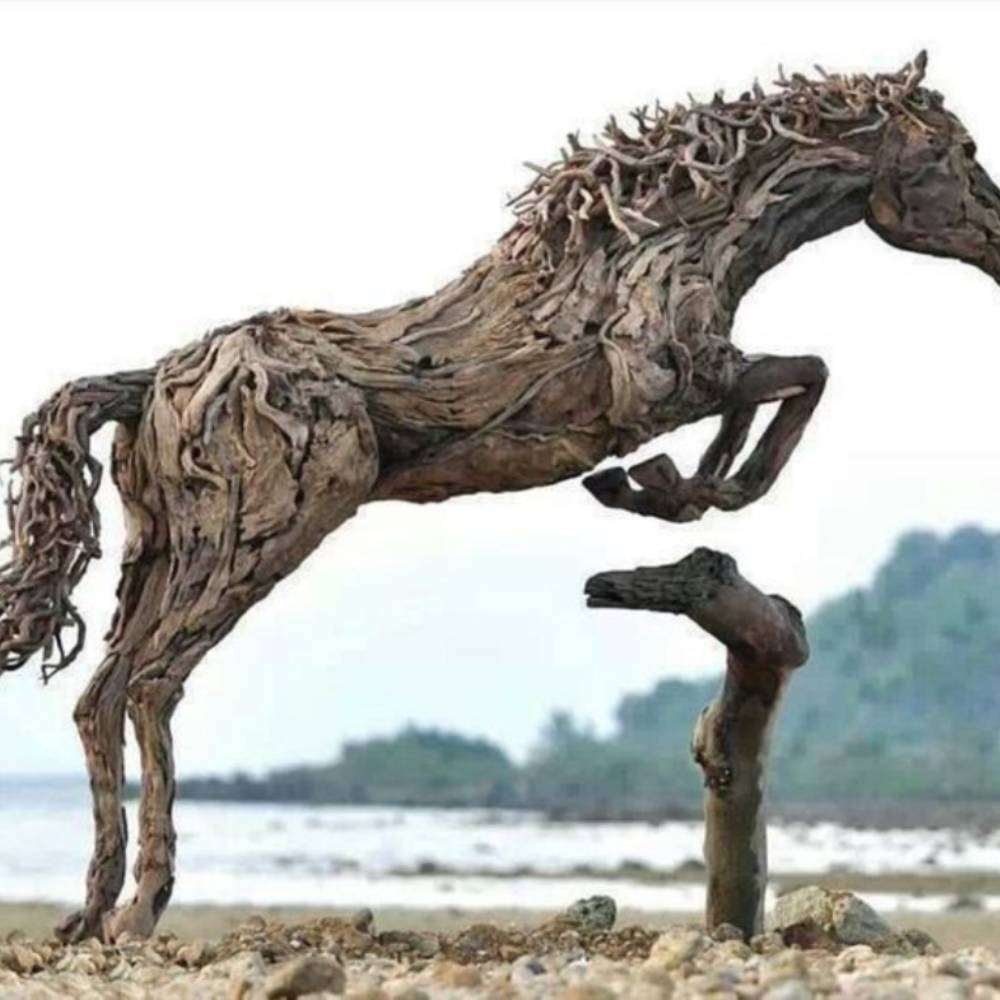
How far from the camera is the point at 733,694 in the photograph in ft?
31.0

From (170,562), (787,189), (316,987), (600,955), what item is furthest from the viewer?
(787,189)

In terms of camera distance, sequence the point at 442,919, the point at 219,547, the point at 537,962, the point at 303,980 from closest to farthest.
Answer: the point at 303,980
the point at 537,962
the point at 219,547
the point at 442,919

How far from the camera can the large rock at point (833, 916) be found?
928cm

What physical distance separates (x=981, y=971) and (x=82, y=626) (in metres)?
3.23

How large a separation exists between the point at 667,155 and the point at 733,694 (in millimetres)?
1875

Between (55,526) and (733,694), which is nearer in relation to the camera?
(55,526)

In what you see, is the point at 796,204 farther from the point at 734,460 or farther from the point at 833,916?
the point at 833,916

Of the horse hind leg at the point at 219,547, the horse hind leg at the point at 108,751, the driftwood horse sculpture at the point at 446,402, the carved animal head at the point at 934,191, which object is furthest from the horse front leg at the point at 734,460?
the horse hind leg at the point at 108,751

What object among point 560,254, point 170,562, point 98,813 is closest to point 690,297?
point 560,254

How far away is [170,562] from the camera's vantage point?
8.71 m

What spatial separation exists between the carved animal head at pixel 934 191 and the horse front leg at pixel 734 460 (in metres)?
0.63

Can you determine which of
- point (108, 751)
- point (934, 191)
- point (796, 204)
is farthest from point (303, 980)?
point (934, 191)

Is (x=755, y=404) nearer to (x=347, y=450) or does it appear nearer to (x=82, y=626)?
(x=347, y=450)

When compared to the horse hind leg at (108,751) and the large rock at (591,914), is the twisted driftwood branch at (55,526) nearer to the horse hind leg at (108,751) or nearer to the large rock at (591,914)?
the horse hind leg at (108,751)
